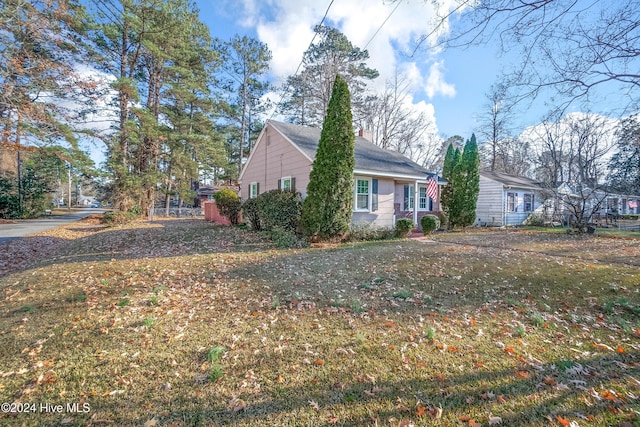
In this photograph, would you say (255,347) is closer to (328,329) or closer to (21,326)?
(328,329)

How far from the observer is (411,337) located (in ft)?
12.0

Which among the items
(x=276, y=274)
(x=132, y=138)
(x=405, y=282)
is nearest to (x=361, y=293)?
(x=405, y=282)

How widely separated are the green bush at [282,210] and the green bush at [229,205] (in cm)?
387

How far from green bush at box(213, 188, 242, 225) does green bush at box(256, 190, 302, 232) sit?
153 inches

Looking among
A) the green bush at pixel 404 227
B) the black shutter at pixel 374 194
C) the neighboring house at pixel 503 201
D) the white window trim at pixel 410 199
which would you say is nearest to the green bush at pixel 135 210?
the black shutter at pixel 374 194

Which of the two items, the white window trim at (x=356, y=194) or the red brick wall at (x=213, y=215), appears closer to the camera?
the white window trim at (x=356, y=194)

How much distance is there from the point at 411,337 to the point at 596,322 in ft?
10.3

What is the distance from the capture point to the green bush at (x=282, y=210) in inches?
442

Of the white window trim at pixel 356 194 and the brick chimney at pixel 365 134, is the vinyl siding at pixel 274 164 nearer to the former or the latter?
the white window trim at pixel 356 194

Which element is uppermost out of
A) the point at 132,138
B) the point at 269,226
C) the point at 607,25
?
the point at 132,138

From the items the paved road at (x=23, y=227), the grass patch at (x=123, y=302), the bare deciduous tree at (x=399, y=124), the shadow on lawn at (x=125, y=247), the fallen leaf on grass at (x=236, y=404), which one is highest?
the bare deciduous tree at (x=399, y=124)

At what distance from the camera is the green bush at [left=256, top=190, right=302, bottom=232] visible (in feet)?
36.8

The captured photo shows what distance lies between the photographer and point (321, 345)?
3.42 m

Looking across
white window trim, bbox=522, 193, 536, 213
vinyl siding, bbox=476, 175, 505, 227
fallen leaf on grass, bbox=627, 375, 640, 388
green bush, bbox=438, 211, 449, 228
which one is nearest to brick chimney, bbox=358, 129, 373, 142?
green bush, bbox=438, 211, 449, 228
